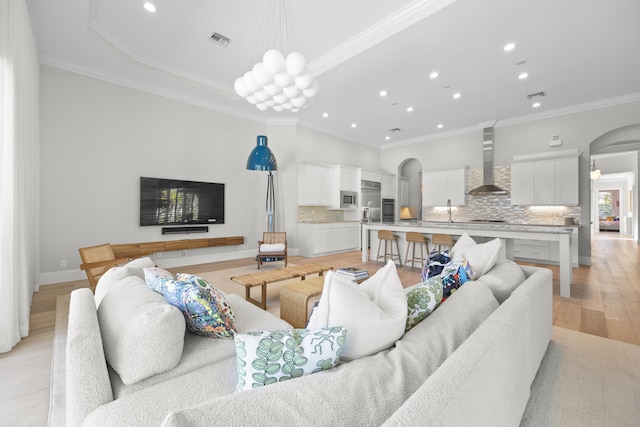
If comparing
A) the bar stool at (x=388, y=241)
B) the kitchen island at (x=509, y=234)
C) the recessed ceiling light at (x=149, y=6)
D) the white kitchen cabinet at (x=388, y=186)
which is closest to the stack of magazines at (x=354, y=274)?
the kitchen island at (x=509, y=234)

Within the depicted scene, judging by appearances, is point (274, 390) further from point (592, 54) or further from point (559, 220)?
point (559, 220)

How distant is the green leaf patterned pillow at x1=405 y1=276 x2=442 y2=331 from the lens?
1302 mm

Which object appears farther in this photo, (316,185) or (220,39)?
(316,185)

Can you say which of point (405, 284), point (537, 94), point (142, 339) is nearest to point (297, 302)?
point (142, 339)

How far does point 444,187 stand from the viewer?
7613 mm

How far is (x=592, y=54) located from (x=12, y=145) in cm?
686

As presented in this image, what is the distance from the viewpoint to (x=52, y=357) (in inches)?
87.3

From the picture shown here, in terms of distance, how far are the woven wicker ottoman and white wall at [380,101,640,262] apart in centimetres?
628

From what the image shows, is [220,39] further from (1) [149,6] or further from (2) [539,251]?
(2) [539,251]

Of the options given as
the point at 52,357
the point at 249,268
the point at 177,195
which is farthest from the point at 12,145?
the point at 249,268

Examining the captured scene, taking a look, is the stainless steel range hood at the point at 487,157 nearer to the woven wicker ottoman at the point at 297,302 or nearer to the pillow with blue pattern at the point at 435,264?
the pillow with blue pattern at the point at 435,264

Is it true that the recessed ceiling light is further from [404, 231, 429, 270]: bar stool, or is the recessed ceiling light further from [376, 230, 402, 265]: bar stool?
[404, 231, 429, 270]: bar stool

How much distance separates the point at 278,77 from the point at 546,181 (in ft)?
21.0

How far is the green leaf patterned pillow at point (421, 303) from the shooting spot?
130 cm
